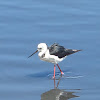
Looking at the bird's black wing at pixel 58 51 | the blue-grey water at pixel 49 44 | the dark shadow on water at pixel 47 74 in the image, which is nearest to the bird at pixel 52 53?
the bird's black wing at pixel 58 51

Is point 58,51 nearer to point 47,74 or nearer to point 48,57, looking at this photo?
point 48,57

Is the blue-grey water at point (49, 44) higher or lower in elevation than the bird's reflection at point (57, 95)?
higher

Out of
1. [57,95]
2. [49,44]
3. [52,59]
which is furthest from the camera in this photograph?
[49,44]

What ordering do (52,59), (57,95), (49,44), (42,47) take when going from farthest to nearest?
1. (49,44)
2. (52,59)
3. (42,47)
4. (57,95)

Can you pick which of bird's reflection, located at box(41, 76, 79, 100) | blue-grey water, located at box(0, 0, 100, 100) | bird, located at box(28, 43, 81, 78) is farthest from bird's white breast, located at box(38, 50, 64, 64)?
bird's reflection, located at box(41, 76, 79, 100)

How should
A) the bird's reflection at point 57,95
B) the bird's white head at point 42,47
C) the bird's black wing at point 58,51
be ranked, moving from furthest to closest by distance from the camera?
the bird's black wing at point 58,51 → the bird's white head at point 42,47 → the bird's reflection at point 57,95

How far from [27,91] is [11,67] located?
3.75 ft

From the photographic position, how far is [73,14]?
484 inches

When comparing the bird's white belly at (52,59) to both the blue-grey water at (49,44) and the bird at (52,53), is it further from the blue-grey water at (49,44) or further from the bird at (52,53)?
the blue-grey water at (49,44)

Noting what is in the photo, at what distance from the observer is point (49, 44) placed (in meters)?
10.5

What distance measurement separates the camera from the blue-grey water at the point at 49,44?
837 cm

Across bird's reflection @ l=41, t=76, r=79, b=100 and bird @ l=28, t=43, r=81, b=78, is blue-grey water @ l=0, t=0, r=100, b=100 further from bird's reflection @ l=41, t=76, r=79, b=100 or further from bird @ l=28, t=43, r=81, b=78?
bird @ l=28, t=43, r=81, b=78

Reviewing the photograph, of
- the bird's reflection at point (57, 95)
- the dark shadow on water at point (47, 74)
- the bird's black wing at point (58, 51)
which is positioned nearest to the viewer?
the bird's reflection at point (57, 95)

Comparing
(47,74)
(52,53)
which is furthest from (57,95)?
(52,53)
